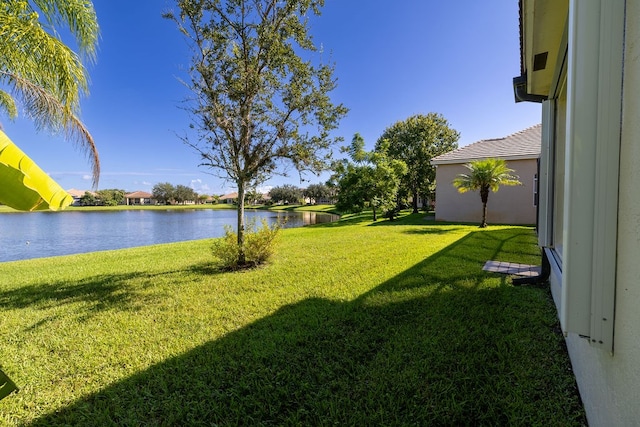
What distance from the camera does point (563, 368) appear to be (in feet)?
7.71

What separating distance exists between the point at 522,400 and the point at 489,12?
731 centimetres

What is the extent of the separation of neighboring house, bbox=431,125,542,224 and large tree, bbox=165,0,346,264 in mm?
12795

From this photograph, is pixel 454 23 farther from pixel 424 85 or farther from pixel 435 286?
pixel 435 286

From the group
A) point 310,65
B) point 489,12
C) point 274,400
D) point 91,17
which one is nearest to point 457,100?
point 489,12

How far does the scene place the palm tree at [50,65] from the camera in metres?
3.65

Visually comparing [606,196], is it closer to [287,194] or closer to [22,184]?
[22,184]

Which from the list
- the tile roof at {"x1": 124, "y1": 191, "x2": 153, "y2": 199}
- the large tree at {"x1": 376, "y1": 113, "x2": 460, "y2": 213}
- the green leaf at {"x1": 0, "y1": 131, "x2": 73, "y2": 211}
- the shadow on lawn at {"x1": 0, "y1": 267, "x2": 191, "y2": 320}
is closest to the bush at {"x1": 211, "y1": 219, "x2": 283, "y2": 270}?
the shadow on lawn at {"x1": 0, "y1": 267, "x2": 191, "y2": 320}

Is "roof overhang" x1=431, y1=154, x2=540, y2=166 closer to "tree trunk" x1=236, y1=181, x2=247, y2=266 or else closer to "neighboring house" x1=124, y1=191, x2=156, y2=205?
"tree trunk" x1=236, y1=181, x2=247, y2=266

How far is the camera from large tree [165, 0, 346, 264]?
539 cm

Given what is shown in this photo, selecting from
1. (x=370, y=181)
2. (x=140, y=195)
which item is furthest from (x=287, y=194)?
(x=370, y=181)

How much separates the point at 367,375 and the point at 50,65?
21.5 ft

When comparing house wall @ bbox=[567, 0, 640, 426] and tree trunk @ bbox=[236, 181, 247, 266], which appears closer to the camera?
house wall @ bbox=[567, 0, 640, 426]

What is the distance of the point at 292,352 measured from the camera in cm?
278

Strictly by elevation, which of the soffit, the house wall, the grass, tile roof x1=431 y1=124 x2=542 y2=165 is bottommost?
the grass
